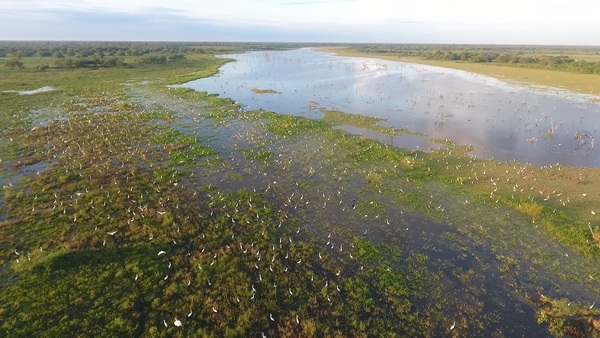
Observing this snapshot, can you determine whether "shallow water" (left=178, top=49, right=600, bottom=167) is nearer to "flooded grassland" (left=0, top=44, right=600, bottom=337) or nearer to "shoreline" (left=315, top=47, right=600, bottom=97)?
"shoreline" (left=315, top=47, right=600, bottom=97)

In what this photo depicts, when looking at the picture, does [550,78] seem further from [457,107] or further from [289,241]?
[289,241]

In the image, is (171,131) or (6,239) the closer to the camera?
(6,239)

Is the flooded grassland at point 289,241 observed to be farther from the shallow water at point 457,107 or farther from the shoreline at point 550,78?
the shoreline at point 550,78

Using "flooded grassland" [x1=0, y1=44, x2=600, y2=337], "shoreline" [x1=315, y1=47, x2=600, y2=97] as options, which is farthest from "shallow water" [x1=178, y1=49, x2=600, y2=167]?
"flooded grassland" [x1=0, y1=44, x2=600, y2=337]

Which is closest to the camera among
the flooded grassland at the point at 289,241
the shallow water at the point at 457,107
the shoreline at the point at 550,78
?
the flooded grassland at the point at 289,241

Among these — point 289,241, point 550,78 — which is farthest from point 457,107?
point 550,78

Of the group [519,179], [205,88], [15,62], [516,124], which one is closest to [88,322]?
[519,179]

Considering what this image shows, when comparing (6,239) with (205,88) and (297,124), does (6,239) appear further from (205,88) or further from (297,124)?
(205,88)

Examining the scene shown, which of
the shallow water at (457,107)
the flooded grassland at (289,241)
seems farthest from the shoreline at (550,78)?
the flooded grassland at (289,241)

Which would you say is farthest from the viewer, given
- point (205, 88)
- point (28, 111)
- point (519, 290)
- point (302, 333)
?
point (205, 88)
